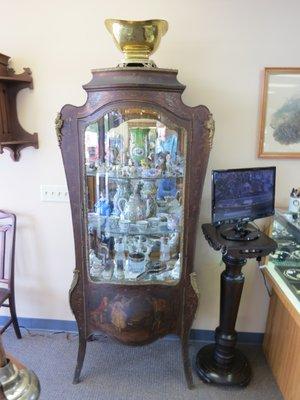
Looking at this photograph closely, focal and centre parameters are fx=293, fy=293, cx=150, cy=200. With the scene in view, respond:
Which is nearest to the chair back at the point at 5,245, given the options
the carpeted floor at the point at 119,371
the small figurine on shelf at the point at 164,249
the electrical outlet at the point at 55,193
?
the electrical outlet at the point at 55,193

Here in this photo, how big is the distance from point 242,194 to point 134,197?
609 millimetres

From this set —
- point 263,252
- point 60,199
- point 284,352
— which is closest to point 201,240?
point 263,252

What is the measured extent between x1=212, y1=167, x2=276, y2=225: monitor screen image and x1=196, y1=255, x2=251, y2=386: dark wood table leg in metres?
0.33

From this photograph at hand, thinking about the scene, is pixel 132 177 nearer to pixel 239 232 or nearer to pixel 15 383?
pixel 239 232

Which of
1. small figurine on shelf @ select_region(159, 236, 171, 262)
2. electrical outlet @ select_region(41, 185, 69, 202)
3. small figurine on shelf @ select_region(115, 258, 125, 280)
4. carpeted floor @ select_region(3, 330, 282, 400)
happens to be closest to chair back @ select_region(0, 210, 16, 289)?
electrical outlet @ select_region(41, 185, 69, 202)

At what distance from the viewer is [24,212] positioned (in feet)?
6.84

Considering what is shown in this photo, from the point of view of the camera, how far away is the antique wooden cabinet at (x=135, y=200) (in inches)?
56.9

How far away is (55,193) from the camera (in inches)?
79.4

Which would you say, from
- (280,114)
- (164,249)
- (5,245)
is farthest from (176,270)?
(5,245)

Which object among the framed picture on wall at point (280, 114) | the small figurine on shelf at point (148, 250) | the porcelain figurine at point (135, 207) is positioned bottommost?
the small figurine on shelf at point (148, 250)

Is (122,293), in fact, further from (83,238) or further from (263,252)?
(263,252)

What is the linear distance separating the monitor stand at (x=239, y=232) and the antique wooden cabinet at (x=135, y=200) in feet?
0.66

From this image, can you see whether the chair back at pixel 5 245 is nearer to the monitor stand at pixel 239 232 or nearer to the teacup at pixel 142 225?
the teacup at pixel 142 225

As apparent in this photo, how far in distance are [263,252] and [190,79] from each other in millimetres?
1101
